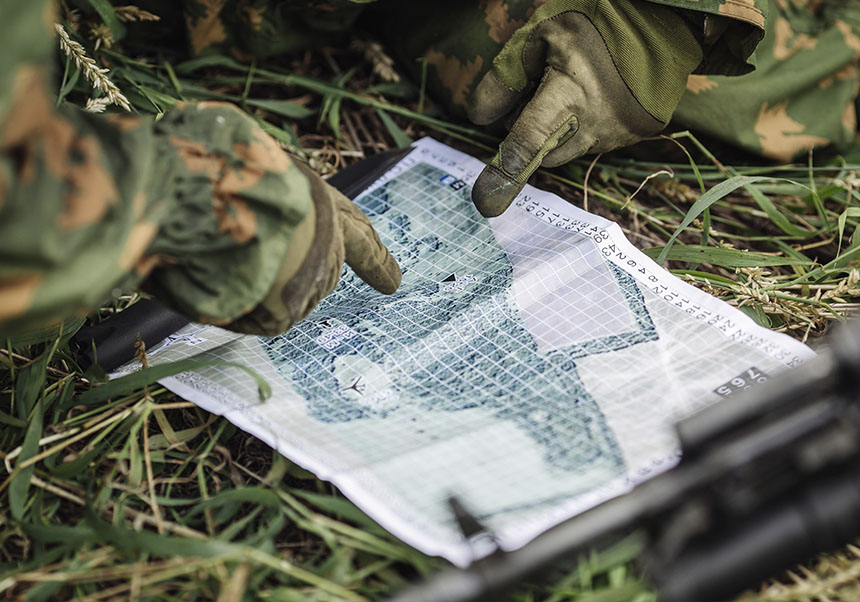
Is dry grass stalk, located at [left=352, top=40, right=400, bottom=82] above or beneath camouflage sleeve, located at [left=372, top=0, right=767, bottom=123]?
beneath

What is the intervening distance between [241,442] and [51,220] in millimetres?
423

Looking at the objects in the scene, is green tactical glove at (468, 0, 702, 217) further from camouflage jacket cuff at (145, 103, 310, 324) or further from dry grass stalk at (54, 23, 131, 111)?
dry grass stalk at (54, 23, 131, 111)

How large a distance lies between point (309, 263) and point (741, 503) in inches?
17.9

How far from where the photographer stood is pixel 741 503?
1.92ft

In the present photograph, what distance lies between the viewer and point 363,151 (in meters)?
1.34

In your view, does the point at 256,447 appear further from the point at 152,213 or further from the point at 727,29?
the point at 727,29

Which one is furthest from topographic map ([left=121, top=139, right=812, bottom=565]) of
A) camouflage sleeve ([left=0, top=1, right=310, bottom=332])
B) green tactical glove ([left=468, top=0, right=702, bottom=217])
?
camouflage sleeve ([left=0, top=1, right=310, bottom=332])

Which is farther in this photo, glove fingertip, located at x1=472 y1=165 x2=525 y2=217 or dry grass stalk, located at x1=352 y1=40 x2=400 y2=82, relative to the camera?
dry grass stalk, located at x1=352 y1=40 x2=400 y2=82

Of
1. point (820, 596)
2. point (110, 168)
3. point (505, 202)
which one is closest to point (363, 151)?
point (505, 202)

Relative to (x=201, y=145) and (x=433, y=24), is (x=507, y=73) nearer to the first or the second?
(x=433, y=24)

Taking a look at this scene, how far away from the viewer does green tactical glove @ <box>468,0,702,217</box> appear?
1.01 metres

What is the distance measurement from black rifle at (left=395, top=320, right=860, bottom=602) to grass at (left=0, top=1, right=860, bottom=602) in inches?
5.2

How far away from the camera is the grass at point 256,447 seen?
73 cm

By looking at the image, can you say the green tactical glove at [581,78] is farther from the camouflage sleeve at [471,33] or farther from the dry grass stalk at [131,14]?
the dry grass stalk at [131,14]
